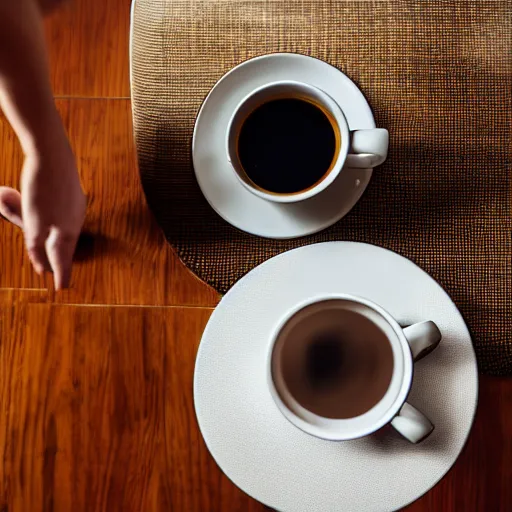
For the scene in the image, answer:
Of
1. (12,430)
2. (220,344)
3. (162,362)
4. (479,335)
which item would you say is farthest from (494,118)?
(12,430)

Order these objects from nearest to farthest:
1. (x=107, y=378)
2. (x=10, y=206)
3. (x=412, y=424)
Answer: (x=412, y=424)
(x=10, y=206)
(x=107, y=378)

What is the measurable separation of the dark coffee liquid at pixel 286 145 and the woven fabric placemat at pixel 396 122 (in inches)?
2.0

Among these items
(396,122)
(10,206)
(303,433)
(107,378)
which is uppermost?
(396,122)

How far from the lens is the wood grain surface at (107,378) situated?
2.03 ft

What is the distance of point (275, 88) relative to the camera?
39cm

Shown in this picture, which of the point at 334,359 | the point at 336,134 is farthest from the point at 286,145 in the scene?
the point at 334,359

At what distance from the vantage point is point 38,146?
441 millimetres

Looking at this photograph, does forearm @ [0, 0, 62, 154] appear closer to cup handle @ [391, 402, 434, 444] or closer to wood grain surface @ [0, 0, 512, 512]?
wood grain surface @ [0, 0, 512, 512]

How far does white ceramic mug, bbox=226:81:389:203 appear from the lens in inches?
15.2

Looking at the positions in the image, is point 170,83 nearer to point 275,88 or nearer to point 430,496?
point 275,88

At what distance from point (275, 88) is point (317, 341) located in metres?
0.19

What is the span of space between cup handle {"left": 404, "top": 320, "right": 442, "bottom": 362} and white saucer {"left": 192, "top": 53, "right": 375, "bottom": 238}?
0.33 ft

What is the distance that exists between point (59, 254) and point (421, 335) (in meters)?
0.30

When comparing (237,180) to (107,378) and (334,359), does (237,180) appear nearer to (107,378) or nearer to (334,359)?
(334,359)
